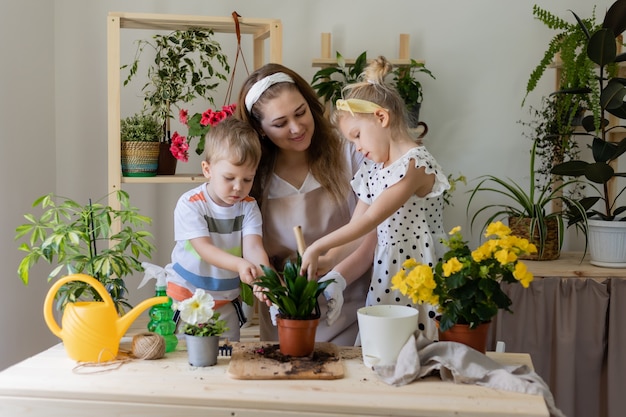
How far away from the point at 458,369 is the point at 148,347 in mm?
679

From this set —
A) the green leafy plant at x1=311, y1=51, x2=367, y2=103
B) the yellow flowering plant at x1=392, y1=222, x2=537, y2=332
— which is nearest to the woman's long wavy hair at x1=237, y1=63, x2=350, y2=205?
the yellow flowering plant at x1=392, y1=222, x2=537, y2=332

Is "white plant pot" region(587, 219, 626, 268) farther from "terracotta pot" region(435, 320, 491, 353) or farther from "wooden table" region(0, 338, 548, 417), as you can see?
"wooden table" region(0, 338, 548, 417)

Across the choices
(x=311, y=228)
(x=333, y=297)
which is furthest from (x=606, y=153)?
(x=333, y=297)

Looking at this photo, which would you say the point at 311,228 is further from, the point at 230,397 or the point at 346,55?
the point at 346,55

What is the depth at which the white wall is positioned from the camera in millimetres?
3016

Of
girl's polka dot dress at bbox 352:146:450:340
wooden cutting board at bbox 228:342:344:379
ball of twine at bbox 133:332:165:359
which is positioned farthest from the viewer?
girl's polka dot dress at bbox 352:146:450:340

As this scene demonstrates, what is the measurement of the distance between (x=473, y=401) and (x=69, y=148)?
2.41m

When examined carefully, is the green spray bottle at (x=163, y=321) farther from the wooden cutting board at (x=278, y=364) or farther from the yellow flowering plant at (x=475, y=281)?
the yellow flowering plant at (x=475, y=281)

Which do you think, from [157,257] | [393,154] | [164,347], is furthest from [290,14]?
[164,347]

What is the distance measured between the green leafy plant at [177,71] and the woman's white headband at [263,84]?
89 cm

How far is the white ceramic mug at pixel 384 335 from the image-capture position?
4.66ft

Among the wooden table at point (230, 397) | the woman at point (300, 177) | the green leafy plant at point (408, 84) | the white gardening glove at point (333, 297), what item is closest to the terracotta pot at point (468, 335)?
the wooden table at point (230, 397)

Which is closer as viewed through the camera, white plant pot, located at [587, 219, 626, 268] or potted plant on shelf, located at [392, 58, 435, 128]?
white plant pot, located at [587, 219, 626, 268]

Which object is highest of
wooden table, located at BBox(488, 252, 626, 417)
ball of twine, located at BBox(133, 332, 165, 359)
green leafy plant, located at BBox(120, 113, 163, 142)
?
green leafy plant, located at BBox(120, 113, 163, 142)
